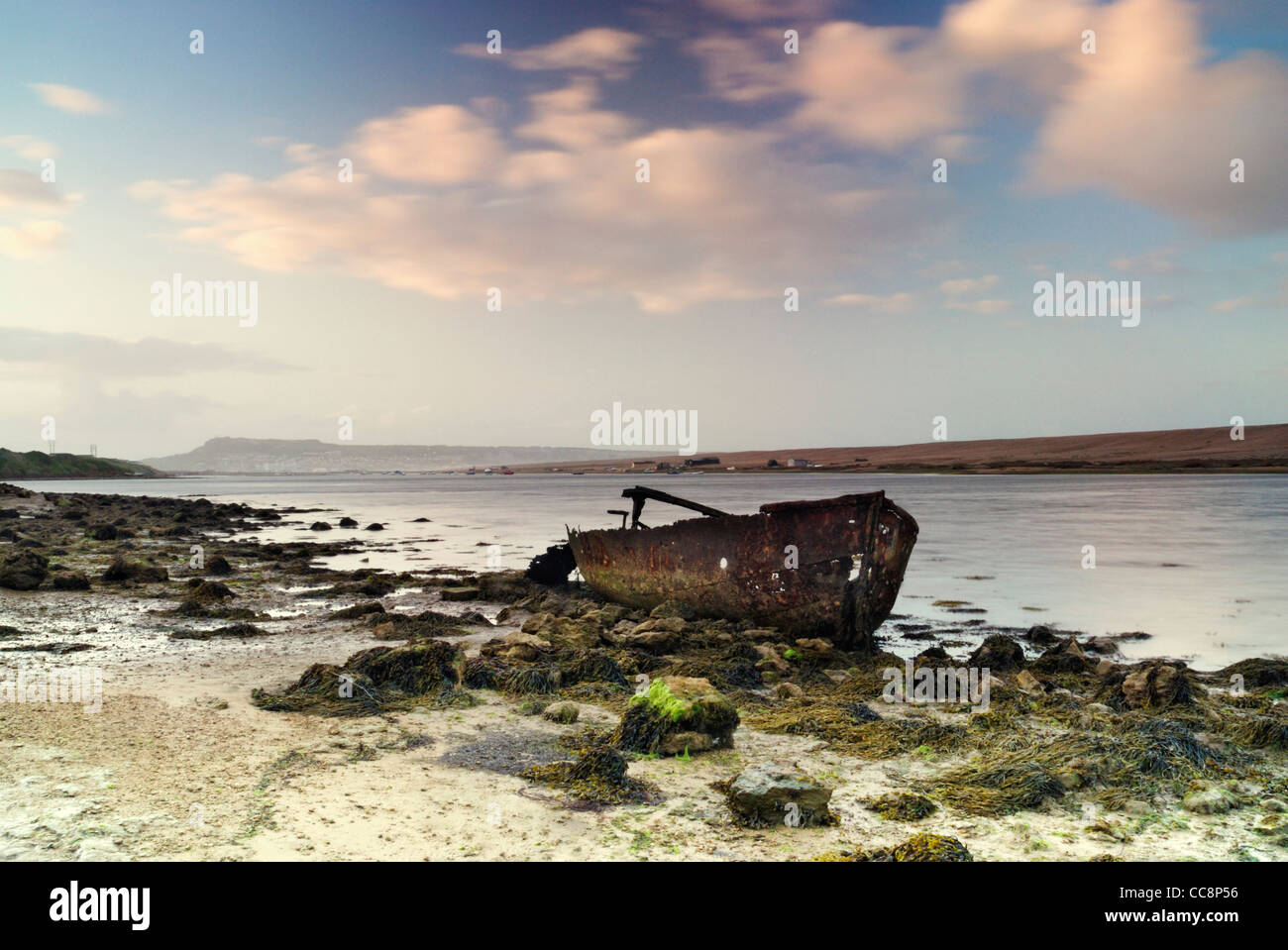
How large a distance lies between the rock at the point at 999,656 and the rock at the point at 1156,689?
1.71 metres

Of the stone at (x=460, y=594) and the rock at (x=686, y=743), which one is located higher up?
the rock at (x=686, y=743)

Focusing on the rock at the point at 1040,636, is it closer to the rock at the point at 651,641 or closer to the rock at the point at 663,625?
the rock at the point at 663,625

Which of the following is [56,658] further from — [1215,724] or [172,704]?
[1215,724]

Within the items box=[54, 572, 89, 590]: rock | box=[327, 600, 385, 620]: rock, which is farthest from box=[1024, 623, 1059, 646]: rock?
box=[54, 572, 89, 590]: rock

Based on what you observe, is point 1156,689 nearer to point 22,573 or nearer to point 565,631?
point 565,631

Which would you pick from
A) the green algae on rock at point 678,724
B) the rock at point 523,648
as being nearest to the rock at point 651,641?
the rock at point 523,648

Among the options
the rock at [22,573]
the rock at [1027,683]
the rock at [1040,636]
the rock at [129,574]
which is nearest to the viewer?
the rock at [1027,683]

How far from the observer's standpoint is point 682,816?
5.14 meters

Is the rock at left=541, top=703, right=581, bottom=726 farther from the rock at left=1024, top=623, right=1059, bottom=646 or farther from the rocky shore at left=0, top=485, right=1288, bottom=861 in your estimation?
the rock at left=1024, top=623, right=1059, bottom=646

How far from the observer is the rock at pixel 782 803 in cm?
494

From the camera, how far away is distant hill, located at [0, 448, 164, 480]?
112000 millimetres

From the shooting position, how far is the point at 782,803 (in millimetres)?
4973

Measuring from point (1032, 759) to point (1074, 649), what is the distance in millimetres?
4734
